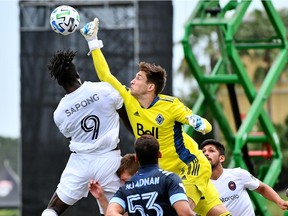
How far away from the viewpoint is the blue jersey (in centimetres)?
1003

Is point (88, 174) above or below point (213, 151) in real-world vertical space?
above

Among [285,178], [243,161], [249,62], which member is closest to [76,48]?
[243,161]

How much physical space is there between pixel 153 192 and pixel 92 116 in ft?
5.59

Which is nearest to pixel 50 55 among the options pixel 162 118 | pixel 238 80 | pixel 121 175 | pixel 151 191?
pixel 238 80

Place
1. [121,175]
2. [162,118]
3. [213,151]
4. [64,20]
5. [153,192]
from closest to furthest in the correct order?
[153,192] → [162,118] → [121,175] → [64,20] → [213,151]

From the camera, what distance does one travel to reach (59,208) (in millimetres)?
11852

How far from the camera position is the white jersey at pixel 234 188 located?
13.6 meters

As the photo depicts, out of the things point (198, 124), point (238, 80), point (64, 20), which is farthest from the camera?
point (238, 80)

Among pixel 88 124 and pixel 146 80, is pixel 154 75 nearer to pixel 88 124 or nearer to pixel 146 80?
pixel 146 80

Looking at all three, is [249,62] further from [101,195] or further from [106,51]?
[101,195]

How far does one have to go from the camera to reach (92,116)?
11.5 m

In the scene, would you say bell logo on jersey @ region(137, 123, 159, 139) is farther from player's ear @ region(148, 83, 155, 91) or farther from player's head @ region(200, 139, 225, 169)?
player's head @ region(200, 139, 225, 169)

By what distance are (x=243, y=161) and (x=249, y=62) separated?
39.1 m

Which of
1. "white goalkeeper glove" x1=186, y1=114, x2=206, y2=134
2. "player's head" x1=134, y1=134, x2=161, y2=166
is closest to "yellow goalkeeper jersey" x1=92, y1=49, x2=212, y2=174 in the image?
"white goalkeeper glove" x1=186, y1=114, x2=206, y2=134
